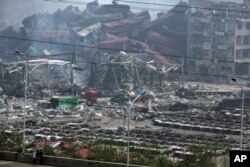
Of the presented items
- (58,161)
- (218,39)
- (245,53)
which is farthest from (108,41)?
(58,161)

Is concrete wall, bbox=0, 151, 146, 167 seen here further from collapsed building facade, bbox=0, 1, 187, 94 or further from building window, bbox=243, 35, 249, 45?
building window, bbox=243, 35, 249, 45

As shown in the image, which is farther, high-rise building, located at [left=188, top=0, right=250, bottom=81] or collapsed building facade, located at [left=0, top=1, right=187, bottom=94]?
collapsed building facade, located at [left=0, top=1, right=187, bottom=94]

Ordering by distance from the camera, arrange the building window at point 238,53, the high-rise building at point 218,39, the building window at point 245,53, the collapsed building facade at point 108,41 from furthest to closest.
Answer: the collapsed building facade at point 108,41 < the building window at point 238,53 < the high-rise building at point 218,39 < the building window at point 245,53

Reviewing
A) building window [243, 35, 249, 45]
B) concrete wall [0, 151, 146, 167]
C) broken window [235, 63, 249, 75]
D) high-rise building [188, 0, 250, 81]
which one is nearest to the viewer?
concrete wall [0, 151, 146, 167]

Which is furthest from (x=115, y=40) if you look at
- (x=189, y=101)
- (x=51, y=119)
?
(x=51, y=119)

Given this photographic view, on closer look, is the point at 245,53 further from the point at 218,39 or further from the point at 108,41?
the point at 108,41

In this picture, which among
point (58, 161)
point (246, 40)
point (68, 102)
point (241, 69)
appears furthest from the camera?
point (246, 40)

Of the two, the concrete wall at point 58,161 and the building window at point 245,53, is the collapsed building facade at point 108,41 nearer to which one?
the building window at point 245,53

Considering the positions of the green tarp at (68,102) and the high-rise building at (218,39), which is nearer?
the green tarp at (68,102)

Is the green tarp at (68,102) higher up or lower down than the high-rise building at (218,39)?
lower down

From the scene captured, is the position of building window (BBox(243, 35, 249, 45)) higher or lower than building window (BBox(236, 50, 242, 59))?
higher

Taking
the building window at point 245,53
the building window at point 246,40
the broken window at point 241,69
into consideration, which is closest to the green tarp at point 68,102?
the broken window at point 241,69

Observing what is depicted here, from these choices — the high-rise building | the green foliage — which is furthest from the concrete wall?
the high-rise building

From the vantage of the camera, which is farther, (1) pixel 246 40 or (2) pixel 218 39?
(2) pixel 218 39
